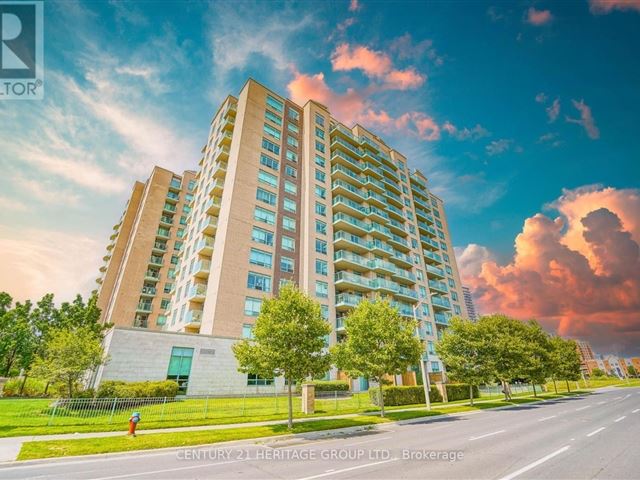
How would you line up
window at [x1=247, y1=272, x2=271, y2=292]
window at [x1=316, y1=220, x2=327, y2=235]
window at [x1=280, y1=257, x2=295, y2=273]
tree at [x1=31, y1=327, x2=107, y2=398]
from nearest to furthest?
tree at [x1=31, y1=327, x2=107, y2=398], window at [x1=247, y1=272, x2=271, y2=292], window at [x1=280, y1=257, x2=295, y2=273], window at [x1=316, y1=220, x2=327, y2=235]

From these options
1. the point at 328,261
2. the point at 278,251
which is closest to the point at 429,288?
the point at 328,261

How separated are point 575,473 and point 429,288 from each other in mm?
54982

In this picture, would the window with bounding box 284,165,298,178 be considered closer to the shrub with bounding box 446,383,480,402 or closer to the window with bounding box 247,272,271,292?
the window with bounding box 247,272,271,292

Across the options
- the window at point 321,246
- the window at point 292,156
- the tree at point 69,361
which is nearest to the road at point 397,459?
the tree at point 69,361

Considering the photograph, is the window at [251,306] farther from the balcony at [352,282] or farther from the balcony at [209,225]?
the balcony at [352,282]

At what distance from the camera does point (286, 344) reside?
18078 mm

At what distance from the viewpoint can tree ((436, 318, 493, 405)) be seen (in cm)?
3120

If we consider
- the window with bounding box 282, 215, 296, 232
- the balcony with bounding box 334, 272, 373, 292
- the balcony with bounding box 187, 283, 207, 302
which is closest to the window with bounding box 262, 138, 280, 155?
the window with bounding box 282, 215, 296, 232

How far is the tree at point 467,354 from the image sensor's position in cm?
3120

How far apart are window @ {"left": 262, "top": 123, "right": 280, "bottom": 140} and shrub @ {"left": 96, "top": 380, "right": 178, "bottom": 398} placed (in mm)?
36599

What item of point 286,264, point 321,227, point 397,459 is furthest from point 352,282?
point 397,459

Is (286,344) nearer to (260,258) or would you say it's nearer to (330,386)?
(330,386)

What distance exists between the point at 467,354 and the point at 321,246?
73.0 feet

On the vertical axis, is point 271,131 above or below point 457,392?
above
